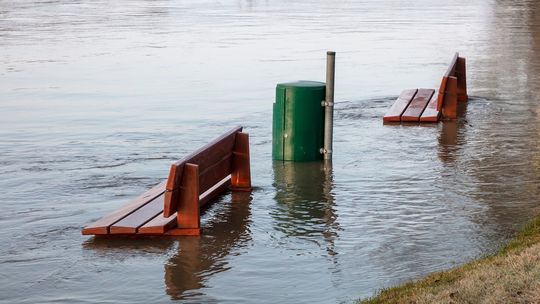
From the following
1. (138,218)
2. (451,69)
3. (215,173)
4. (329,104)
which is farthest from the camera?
(451,69)

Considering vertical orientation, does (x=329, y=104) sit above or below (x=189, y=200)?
above

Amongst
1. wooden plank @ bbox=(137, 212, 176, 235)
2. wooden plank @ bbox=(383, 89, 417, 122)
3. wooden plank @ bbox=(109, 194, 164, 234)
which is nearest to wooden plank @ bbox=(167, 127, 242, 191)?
wooden plank @ bbox=(137, 212, 176, 235)

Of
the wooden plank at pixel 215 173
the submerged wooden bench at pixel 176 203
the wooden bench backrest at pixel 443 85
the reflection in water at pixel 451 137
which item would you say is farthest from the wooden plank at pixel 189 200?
the wooden bench backrest at pixel 443 85

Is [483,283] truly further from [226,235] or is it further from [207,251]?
[226,235]

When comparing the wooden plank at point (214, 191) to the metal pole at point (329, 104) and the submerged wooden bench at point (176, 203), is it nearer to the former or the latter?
the submerged wooden bench at point (176, 203)

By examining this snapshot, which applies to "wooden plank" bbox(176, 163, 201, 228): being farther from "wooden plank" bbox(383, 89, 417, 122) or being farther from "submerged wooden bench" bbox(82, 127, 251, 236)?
"wooden plank" bbox(383, 89, 417, 122)

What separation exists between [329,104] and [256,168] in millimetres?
1056

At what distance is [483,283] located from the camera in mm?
7293

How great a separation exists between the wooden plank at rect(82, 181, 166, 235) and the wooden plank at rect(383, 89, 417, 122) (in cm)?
549

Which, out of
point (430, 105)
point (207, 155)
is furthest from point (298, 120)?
point (430, 105)

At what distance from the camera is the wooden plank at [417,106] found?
16.0 m

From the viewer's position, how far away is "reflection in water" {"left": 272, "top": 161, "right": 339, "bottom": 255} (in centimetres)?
1005

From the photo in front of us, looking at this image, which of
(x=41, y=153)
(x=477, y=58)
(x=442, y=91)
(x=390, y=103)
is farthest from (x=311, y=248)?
(x=477, y=58)

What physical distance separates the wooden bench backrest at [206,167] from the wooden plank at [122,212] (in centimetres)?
51
